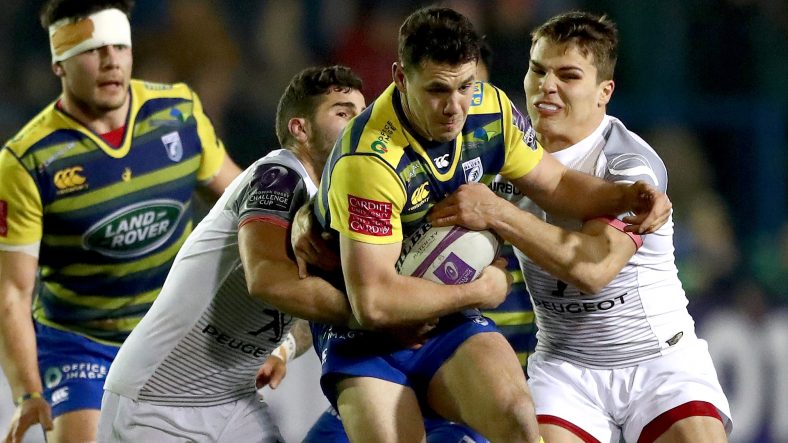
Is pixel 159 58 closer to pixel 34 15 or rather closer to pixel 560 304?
pixel 34 15

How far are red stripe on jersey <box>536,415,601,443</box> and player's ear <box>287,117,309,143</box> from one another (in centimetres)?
124

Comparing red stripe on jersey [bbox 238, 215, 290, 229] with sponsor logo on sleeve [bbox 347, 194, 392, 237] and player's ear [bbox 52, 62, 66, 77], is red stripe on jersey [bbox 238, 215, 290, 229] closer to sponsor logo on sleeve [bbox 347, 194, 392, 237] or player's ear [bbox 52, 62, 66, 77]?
sponsor logo on sleeve [bbox 347, 194, 392, 237]

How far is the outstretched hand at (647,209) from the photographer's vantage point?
3734 millimetres

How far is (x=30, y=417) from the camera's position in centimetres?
452

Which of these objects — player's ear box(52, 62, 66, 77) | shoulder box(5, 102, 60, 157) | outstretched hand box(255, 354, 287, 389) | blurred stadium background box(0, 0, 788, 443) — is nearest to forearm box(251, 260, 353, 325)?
outstretched hand box(255, 354, 287, 389)

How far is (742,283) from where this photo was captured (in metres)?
7.31

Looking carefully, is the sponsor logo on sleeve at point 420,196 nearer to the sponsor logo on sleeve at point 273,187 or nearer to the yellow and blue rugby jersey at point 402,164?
the yellow and blue rugby jersey at point 402,164

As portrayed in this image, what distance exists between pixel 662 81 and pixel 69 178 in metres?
4.50

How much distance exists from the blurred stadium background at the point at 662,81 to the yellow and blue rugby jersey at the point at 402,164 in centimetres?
370

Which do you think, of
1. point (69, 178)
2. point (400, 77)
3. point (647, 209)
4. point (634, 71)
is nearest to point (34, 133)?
point (69, 178)

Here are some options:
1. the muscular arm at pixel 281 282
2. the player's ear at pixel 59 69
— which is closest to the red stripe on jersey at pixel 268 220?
the muscular arm at pixel 281 282

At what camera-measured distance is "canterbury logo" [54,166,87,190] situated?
4.91 meters

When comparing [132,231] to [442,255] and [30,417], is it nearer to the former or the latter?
[30,417]

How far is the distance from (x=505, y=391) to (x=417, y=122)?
83 cm
